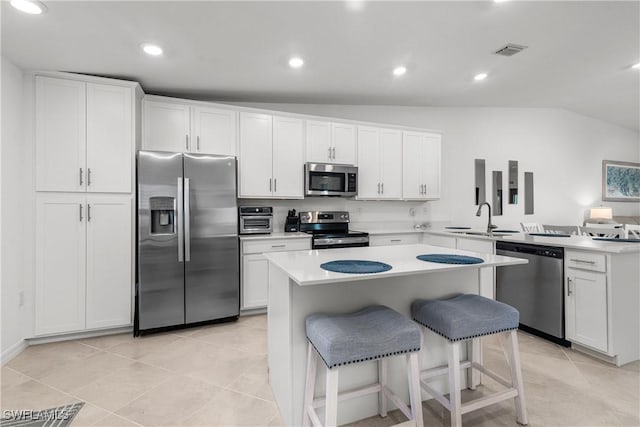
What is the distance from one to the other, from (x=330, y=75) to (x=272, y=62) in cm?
67

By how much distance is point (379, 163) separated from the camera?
4.16 metres

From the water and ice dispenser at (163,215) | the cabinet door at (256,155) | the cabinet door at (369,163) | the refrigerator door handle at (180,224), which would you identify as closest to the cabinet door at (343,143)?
the cabinet door at (369,163)

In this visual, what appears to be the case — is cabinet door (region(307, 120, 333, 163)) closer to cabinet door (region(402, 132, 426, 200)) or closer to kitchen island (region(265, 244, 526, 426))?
cabinet door (region(402, 132, 426, 200))

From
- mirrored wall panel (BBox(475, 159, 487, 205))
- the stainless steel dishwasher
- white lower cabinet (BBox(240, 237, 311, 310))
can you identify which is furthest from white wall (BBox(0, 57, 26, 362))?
mirrored wall panel (BBox(475, 159, 487, 205))

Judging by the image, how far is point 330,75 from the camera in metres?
3.21

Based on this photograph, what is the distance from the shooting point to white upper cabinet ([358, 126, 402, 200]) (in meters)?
4.07

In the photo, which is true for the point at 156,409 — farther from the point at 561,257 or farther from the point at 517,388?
the point at 561,257

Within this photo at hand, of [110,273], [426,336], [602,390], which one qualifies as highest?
[110,273]

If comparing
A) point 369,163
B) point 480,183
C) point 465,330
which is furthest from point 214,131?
point 480,183

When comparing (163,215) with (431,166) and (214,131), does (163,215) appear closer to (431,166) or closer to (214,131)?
(214,131)

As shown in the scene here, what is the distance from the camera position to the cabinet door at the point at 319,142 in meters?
3.80

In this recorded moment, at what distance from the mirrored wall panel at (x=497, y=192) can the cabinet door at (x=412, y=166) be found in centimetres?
154

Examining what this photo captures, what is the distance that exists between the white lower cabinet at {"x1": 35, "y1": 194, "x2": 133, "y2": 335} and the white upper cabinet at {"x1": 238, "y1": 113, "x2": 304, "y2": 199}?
1249 millimetres

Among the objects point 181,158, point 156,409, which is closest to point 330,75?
point 181,158
